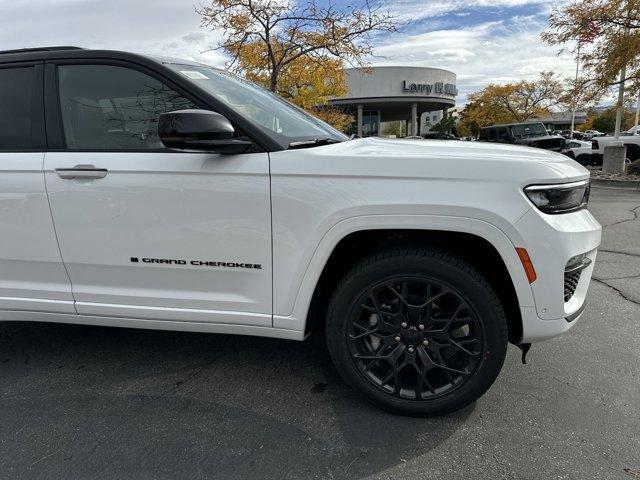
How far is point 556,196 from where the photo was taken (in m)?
2.22

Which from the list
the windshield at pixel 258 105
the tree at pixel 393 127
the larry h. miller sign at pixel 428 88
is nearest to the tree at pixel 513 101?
the larry h. miller sign at pixel 428 88

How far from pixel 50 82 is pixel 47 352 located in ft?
6.16

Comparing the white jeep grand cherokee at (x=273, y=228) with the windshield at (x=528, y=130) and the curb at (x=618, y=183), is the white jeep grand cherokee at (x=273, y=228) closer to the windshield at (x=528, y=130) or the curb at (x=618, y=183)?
the curb at (x=618, y=183)

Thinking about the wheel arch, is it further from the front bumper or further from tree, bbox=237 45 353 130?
tree, bbox=237 45 353 130

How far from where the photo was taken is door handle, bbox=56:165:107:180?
2.48 m

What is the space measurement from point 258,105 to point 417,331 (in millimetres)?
1609

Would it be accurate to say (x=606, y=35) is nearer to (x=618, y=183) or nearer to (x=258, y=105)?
(x=618, y=183)

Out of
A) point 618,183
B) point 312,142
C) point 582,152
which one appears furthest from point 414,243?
point 582,152

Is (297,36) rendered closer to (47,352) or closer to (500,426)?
(47,352)

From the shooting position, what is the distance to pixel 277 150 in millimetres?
2363

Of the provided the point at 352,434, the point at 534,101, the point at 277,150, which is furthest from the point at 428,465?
the point at 534,101

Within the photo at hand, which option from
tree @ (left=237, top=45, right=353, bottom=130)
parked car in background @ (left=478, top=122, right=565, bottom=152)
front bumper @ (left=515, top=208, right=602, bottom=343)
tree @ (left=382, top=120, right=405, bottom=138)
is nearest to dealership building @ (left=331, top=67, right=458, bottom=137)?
tree @ (left=382, top=120, right=405, bottom=138)

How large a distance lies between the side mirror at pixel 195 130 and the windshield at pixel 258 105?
28cm

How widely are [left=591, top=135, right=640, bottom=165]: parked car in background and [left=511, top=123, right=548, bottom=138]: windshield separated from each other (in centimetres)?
204
